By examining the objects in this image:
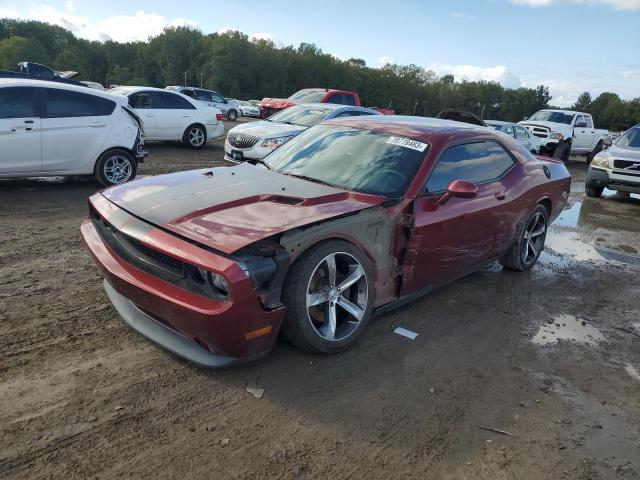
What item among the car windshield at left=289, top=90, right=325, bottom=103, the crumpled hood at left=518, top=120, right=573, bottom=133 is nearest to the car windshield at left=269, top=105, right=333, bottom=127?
the car windshield at left=289, top=90, right=325, bottom=103

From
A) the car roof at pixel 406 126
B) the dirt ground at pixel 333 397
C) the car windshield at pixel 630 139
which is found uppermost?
the car windshield at pixel 630 139

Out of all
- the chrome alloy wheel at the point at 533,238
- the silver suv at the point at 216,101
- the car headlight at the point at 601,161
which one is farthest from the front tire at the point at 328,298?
the silver suv at the point at 216,101

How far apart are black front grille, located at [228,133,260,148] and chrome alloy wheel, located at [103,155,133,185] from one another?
2553 mm

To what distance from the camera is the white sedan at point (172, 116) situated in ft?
41.4

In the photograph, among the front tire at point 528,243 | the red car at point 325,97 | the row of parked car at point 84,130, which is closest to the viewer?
the front tire at point 528,243

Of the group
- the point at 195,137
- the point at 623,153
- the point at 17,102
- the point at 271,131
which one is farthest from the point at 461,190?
the point at 195,137

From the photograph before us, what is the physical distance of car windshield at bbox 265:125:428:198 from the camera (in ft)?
12.9

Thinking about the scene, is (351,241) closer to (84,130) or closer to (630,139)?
(84,130)

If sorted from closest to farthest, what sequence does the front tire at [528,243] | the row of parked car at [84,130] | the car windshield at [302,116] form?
1. the front tire at [528,243]
2. the row of parked car at [84,130]
3. the car windshield at [302,116]

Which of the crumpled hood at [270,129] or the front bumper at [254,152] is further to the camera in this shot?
the crumpled hood at [270,129]

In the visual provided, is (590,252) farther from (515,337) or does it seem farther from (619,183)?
(619,183)

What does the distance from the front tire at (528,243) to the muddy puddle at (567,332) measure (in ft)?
3.37

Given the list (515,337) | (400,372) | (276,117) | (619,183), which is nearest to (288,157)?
(400,372)

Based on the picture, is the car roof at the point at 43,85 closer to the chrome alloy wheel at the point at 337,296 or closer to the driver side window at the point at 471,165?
the driver side window at the point at 471,165
